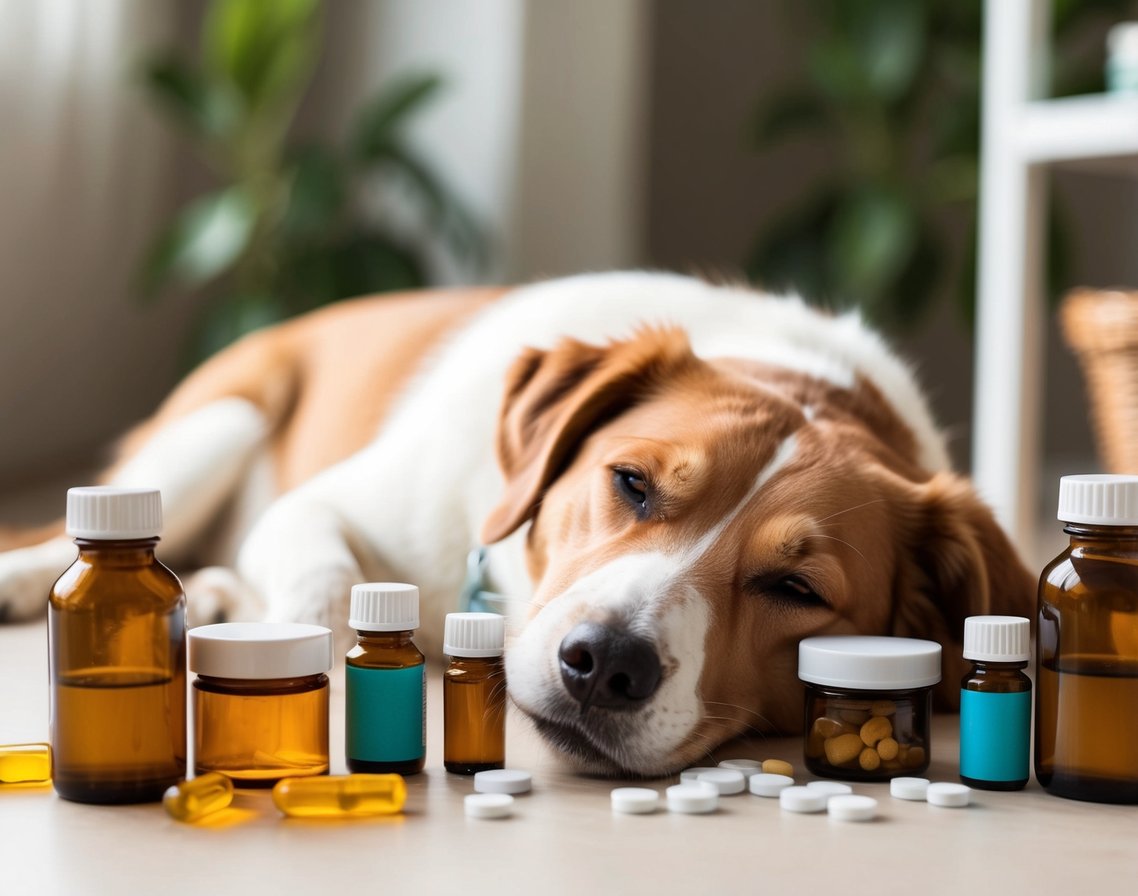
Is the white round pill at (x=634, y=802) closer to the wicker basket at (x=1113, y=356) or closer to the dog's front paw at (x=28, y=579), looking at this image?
the dog's front paw at (x=28, y=579)

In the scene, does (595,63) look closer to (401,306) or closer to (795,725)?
(401,306)

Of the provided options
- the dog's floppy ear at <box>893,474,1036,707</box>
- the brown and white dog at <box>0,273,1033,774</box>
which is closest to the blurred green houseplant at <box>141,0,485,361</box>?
the brown and white dog at <box>0,273,1033,774</box>

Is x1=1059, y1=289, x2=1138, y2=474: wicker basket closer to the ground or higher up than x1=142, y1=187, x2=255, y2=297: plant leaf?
closer to the ground

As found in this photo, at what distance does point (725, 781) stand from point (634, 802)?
114mm

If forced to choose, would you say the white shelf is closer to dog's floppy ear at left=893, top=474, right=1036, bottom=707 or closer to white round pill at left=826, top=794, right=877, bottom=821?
dog's floppy ear at left=893, top=474, right=1036, bottom=707

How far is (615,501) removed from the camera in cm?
157

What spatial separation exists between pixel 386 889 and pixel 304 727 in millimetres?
256

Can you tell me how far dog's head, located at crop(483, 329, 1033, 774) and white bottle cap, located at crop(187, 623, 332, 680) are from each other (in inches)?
9.0

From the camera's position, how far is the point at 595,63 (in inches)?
185

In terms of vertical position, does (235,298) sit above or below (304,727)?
above

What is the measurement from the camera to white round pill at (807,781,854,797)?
131cm

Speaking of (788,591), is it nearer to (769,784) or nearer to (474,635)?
(769,784)

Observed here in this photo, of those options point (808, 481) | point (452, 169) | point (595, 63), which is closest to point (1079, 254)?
point (595, 63)

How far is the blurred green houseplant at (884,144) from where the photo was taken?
4.56 m
